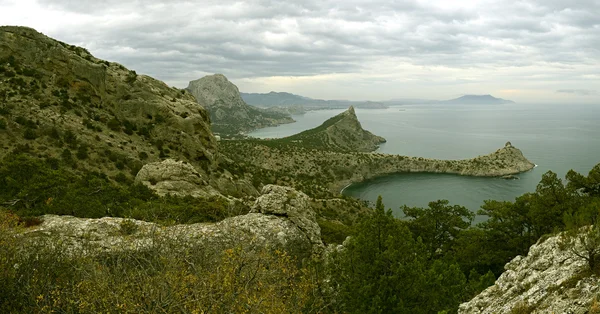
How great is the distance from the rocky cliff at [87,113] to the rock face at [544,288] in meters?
30.8

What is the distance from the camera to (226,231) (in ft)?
56.4

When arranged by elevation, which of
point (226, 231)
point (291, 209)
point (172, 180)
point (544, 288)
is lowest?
point (226, 231)

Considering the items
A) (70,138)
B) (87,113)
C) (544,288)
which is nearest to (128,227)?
(544,288)

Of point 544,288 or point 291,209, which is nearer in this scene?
point 544,288

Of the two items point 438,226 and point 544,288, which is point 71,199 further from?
point 438,226

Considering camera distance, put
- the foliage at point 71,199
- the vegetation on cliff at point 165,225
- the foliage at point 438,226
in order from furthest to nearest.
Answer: the foliage at point 438,226 < the foliage at point 71,199 < the vegetation on cliff at point 165,225

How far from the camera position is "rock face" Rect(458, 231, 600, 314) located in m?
7.87

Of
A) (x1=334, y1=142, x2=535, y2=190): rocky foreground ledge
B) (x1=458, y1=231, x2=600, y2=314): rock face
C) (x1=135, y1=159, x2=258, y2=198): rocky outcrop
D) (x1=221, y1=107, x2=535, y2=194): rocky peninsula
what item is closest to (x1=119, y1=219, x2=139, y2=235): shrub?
(x1=135, y1=159, x2=258, y2=198): rocky outcrop

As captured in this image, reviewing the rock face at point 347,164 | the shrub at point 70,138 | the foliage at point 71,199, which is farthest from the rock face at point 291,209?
the rock face at point 347,164

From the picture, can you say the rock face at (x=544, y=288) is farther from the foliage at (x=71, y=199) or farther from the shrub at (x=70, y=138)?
the shrub at (x=70, y=138)

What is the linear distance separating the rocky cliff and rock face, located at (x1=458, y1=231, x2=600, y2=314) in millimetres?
30785

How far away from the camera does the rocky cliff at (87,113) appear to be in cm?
2880

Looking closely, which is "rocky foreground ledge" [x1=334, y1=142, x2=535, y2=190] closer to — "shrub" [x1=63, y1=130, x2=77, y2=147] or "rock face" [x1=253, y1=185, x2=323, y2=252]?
"shrub" [x1=63, y1=130, x2=77, y2=147]

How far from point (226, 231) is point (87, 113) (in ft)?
94.2
